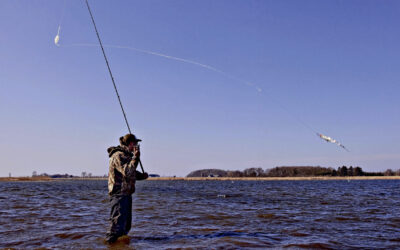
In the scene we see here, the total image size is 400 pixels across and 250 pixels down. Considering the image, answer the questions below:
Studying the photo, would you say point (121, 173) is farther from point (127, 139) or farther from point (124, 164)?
point (127, 139)

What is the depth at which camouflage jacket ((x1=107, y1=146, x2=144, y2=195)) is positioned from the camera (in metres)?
7.04

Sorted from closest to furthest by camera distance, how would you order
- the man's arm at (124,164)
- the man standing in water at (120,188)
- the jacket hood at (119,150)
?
1. the man's arm at (124,164)
2. the man standing in water at (120,188)
3. the jacket hood at (119,150)

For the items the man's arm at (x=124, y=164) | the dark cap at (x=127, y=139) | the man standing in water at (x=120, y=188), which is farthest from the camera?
the dark cap at (x=127, y=139)

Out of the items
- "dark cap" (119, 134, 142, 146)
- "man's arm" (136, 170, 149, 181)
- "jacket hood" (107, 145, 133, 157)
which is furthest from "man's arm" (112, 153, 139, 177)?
"man's arm" (136, 170, 149, 181)

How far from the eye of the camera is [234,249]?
687 cm

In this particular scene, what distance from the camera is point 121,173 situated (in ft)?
23.4

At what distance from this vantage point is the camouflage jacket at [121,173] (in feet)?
23.1

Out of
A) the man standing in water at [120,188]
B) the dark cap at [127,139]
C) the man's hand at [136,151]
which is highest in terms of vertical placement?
the dark cap at [127,139]

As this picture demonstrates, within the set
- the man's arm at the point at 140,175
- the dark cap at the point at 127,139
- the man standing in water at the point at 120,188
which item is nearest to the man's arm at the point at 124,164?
the man standing in water at the point at 120,188

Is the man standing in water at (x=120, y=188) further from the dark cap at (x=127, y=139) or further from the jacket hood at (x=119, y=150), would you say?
the dark cap at (x=127, y=139)

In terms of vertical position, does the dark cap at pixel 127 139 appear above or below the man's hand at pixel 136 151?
above

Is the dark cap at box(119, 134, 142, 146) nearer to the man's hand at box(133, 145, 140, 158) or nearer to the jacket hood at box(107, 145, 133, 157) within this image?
the jacket hood at box(107, 145, 133, 157)

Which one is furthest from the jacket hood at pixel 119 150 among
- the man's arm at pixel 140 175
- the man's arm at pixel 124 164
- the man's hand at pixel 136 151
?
the man's arm at pixel 140 175

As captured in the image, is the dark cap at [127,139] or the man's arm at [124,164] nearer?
the man's arm at [124,164]
